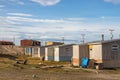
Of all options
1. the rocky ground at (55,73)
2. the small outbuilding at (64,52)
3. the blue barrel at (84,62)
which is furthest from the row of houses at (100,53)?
the small outbuilding at (64,52)

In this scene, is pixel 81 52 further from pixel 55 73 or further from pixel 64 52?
pixel 64 52

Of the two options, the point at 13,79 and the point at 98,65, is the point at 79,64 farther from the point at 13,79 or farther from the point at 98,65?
the point at 13,79

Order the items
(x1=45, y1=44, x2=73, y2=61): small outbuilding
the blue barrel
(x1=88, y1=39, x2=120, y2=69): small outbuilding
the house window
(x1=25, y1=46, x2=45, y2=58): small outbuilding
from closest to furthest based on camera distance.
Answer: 1. (x1=88, y1=39, x2=120, y2=69): small outbuilding
2. the blue barrel
3. the house window
4. (x1=45, y1=44, x2=73, y2=61): small outbuilding
5. (x1=25, y1=46, x2=45, y2=58): small outbuilding

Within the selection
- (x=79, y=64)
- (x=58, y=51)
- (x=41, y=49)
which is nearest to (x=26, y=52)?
(x=41, y=49)

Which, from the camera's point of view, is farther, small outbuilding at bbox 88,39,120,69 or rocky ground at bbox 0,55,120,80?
small outbuilding at bbox 88,39,120,69

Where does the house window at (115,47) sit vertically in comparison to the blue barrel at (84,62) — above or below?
above

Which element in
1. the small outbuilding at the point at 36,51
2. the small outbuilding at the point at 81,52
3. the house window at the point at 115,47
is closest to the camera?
the house window at the point at 115,47

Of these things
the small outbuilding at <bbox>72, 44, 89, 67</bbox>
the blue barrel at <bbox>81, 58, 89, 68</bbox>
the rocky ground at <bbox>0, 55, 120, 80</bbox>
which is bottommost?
the rocky ground at <bbox>0, 55, 120, 80</bbox>

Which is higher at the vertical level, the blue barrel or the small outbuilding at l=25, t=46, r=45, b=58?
the small outbuilding at l=25, t=46, r=45, b=58

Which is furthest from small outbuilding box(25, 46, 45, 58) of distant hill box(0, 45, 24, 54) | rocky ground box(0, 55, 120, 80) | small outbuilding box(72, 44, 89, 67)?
rocky ground box(0, 55, 120, 80)

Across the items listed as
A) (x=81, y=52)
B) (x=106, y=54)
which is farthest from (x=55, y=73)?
(x=81, y=52)

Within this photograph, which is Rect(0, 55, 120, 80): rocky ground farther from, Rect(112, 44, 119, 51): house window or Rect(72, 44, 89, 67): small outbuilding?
Rect(72, 44, 89, 67): small outbuilding

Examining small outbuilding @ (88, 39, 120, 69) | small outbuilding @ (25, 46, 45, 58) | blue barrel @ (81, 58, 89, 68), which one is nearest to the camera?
small outbuilding @ (88, 39, 120, 69)

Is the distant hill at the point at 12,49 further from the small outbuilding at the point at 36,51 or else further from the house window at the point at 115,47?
the house window at the point at 115,47
